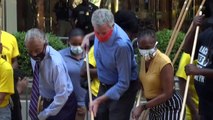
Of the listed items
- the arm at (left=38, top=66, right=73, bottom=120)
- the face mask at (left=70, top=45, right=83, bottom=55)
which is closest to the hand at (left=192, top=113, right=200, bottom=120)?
the arm at (left=38, top=66, right=73, bottom=120)

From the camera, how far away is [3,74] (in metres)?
6.23

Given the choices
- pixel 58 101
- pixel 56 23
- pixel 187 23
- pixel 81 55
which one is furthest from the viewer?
pixel 56 23

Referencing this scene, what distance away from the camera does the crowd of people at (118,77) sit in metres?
5.58

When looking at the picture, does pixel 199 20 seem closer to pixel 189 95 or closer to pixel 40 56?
pixel 189 95

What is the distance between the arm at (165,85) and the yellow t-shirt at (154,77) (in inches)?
2.0

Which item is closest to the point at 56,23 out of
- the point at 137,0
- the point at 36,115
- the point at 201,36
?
the point at 137,0

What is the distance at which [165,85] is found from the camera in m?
5.55

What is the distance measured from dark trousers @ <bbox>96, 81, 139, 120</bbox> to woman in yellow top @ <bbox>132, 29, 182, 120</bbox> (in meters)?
0.20

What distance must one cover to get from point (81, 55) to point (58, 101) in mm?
1464

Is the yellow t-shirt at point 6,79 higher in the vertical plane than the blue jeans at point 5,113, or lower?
higher

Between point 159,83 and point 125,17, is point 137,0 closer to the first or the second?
point 125,17

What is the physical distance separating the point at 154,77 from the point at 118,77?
0.34m

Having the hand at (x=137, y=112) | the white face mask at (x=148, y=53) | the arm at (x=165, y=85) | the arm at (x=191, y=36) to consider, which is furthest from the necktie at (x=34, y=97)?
the arm at (x=191, y=36)

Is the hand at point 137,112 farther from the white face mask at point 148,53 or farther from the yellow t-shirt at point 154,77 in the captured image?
the white face mask at point 148,53
